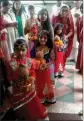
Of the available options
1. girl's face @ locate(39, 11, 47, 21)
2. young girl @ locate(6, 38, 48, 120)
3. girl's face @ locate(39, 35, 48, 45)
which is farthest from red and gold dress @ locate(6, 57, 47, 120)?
girl's face @ locate(39, 11, 47, 21)

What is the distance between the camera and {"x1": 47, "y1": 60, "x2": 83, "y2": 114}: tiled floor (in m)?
1.09

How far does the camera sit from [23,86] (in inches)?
38.2

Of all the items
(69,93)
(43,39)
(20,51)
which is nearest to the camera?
(20,51)

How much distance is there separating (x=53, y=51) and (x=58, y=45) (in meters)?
0.04

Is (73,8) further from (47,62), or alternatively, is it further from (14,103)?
(14,103)

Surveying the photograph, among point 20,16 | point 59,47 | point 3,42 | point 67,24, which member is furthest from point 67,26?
point 3,42

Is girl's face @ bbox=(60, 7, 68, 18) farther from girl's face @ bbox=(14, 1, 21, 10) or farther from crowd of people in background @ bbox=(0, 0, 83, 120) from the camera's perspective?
girl's face @ bbox=(14, 1, 21, 10)

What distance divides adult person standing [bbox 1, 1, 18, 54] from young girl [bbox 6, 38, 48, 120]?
52 millimetres

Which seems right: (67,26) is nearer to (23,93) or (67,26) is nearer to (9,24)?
(9,24)

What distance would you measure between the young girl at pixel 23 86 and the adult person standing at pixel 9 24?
0.17 feet

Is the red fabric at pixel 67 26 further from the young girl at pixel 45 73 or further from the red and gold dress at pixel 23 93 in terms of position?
the red and gold dress at pixel 23 93

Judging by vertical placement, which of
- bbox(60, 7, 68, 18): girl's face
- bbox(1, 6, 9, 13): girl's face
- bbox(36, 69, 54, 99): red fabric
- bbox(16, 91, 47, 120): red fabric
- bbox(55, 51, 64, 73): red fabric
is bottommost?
bbox(16, 91, 47, 120): red fabric

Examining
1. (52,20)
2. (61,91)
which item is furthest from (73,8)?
(61,91)

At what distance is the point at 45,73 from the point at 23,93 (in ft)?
0.56
